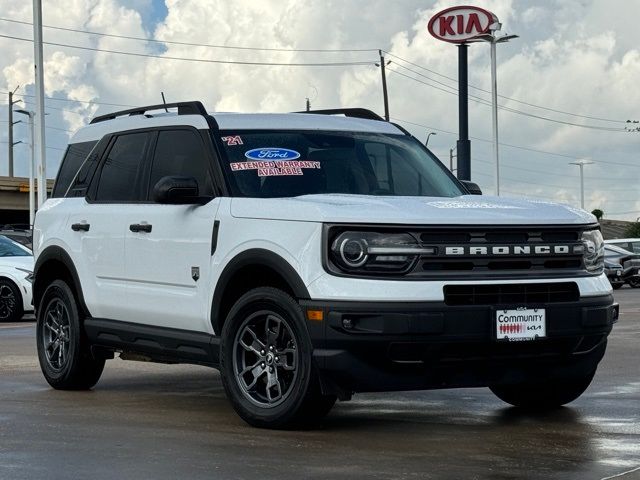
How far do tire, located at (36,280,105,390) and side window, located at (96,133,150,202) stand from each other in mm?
888

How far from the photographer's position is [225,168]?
870cm

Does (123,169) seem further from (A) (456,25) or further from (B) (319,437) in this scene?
(A) (456,25)

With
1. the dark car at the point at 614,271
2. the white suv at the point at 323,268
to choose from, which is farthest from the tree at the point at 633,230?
the white suv at the point at 323,268

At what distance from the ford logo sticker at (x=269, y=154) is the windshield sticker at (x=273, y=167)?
44 mm

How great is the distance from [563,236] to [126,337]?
314cm

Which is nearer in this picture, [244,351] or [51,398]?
[244,351]

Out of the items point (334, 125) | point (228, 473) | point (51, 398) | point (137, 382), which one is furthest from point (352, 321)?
point (137, 382)

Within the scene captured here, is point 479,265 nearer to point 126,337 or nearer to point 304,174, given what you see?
point 304,174

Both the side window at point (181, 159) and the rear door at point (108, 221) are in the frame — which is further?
the rear door at point (108, 221)

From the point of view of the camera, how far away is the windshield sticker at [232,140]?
8867mm

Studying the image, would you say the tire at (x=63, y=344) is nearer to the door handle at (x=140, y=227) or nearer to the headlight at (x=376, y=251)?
the door handle at (x=140, y=227)

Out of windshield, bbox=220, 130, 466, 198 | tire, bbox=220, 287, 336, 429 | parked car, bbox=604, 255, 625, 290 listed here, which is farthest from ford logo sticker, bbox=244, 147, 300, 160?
parked car, bbox=604, 255, 625, 290

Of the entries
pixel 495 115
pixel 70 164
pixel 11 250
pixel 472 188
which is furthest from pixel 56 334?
pixel 495 115

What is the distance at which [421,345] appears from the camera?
7551mm
